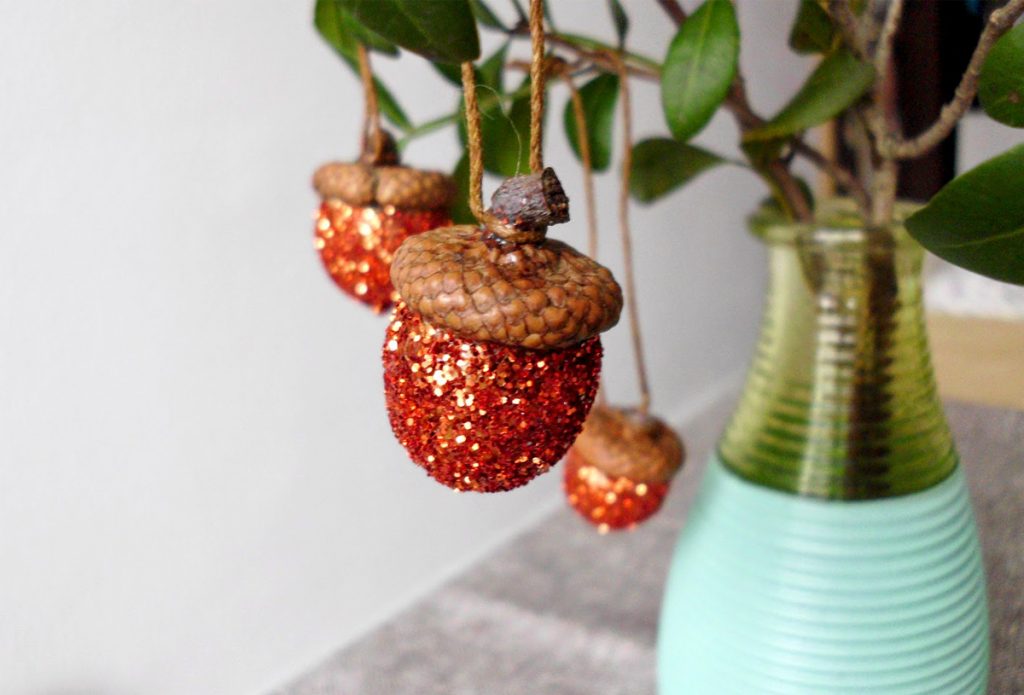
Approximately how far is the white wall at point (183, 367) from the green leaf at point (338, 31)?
11.5 inches

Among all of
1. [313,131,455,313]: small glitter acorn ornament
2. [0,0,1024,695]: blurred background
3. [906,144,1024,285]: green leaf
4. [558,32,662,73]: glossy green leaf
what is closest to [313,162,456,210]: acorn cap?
[313,131,455,313]: small glitter acorn ornament

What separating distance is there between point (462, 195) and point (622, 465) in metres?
0.16

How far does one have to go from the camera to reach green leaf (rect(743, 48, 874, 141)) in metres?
0.40

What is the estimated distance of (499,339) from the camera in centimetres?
30

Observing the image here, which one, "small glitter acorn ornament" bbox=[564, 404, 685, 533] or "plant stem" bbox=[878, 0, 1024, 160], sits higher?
"plant stem" bbox=[878, 0, 1024, 160]

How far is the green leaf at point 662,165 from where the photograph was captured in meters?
0.54

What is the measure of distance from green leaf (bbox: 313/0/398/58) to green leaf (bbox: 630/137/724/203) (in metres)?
0.17

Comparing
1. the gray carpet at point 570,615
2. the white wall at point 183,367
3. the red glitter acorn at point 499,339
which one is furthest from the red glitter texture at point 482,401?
the white wall at point 183,367

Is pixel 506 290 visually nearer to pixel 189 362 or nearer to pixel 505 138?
pixel 505 138

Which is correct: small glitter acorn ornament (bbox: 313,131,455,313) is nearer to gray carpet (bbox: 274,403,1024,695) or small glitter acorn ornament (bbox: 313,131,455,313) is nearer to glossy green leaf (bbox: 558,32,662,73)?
glossy green leaf (bbox: 558,32,662,73)

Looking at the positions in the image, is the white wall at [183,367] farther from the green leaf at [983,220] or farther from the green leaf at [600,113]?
the green leaf at [983,220]

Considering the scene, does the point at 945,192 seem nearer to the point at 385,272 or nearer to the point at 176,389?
the point at 385,272

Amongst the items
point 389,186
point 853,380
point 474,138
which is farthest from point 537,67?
point 853,380

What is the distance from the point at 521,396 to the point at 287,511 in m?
0.65
